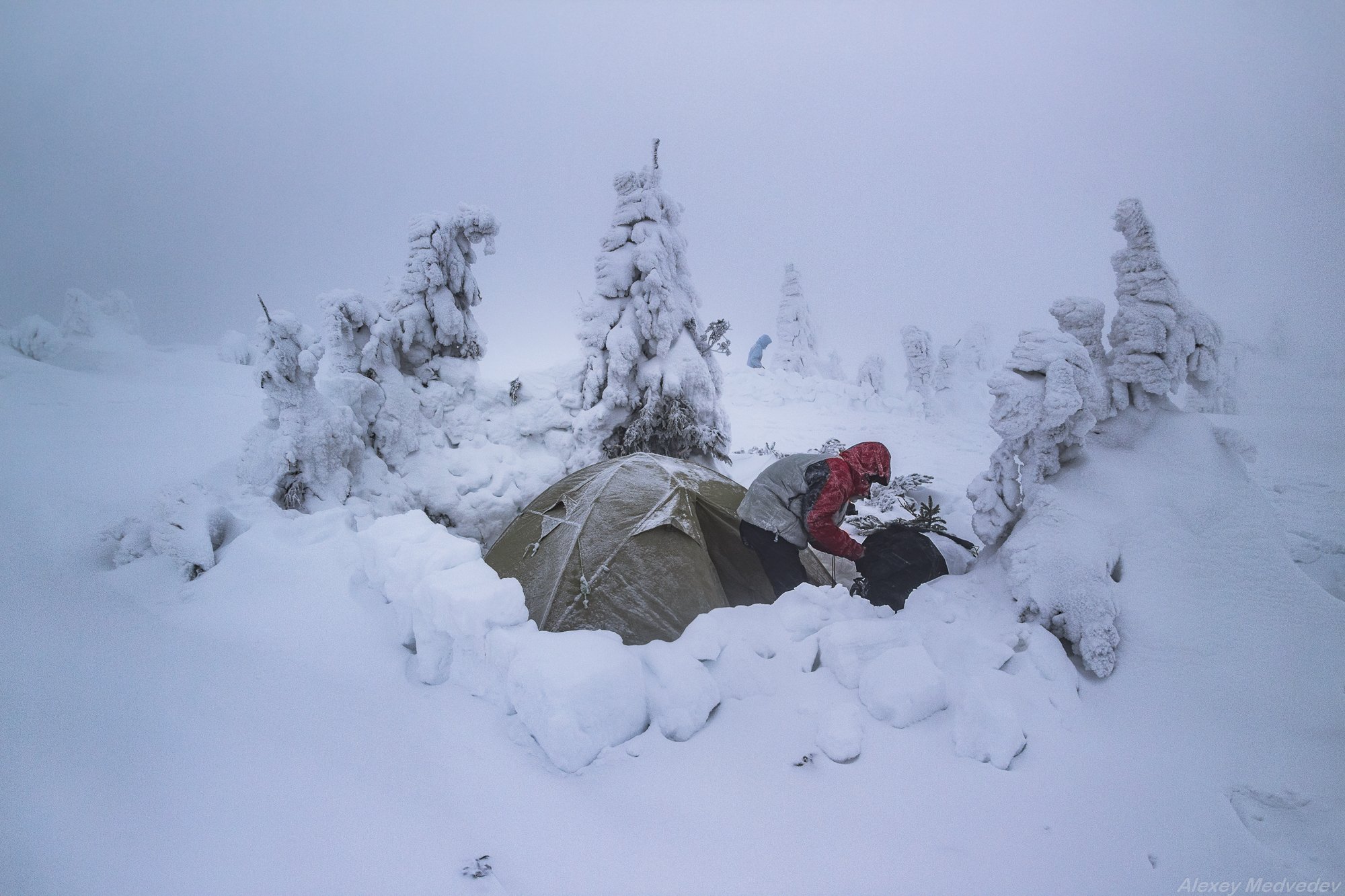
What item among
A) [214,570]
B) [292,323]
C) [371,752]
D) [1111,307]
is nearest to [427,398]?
[292,323]

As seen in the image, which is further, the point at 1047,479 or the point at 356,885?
the point at 1047,479

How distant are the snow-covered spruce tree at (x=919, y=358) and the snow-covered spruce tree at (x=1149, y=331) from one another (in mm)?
13162

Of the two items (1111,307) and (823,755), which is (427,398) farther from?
(1111,307)

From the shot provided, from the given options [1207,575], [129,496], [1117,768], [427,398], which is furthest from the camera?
[427,398]

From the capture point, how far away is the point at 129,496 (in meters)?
3.99

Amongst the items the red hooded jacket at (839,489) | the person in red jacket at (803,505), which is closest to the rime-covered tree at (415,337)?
the person in red jacket at (803,505)

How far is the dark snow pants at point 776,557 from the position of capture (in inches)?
173

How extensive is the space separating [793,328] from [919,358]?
33.4 feet

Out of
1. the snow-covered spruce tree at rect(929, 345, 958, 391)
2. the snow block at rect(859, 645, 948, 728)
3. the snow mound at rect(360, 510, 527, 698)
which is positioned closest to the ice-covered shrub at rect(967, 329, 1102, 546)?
the snow block at rect(859, 645, 948, 728)

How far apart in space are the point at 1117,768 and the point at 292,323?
23.5 feet

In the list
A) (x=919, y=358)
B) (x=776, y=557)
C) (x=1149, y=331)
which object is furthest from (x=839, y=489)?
(x=919, y=358)

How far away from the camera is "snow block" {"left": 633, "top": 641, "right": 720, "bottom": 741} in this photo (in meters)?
2.36

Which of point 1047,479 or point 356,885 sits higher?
point 1047,479

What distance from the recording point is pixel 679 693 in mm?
2410
